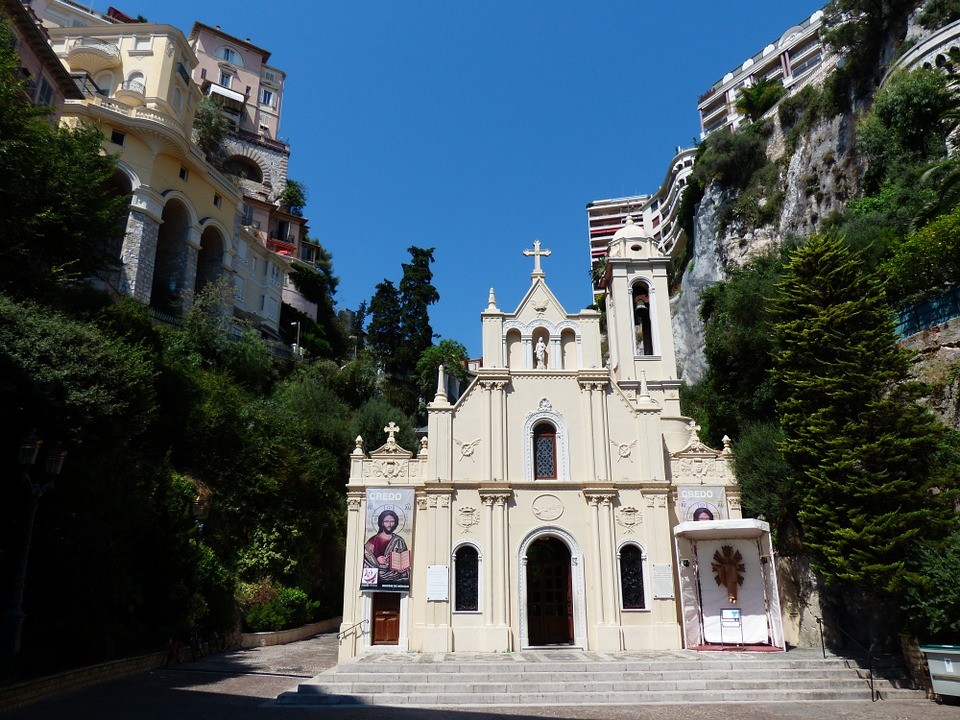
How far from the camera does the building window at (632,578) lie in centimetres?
2156

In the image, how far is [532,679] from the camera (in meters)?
17.0

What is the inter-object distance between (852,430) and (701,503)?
257 inches

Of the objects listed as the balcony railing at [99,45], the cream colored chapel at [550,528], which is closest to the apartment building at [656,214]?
the cream colored chapel at [550,528]

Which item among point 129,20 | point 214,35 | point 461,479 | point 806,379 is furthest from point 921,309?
point 129,20

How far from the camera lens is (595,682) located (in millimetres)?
16516

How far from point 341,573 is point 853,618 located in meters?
23.8

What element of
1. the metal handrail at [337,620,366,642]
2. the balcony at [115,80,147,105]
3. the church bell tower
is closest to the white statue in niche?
the church bell tower

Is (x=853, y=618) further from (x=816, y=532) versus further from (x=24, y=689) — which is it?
(x=24, y=689)

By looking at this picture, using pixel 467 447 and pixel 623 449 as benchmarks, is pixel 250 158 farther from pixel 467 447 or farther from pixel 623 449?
pixel 623 449

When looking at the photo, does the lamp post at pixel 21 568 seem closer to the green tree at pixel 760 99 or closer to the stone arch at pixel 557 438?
the stone arch at pixel 557 438

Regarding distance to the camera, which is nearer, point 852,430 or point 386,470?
point 852,430

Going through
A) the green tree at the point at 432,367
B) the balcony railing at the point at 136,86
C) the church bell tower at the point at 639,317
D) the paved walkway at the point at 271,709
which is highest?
the balcony railing at the point at 136,86

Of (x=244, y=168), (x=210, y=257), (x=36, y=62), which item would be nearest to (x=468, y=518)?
(x=36, y=62)

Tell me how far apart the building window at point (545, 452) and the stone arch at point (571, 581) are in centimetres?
189
